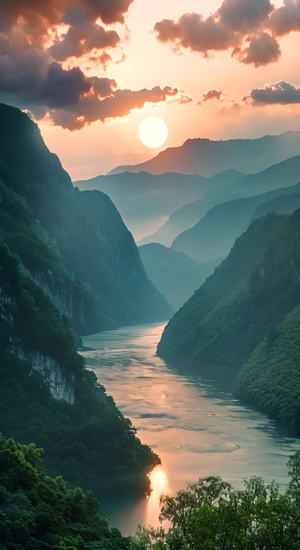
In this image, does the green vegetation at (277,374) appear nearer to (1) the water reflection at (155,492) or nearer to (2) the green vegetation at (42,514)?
(1) the water reflection at (155,492)

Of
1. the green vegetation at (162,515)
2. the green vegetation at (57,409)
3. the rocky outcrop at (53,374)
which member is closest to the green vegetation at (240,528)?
the green vegetation at (162,515)

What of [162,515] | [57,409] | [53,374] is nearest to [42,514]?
[162,515]

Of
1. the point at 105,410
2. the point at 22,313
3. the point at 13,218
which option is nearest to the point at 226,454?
the point at 105,410

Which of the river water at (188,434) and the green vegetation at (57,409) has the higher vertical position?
the green vegetation at (57,409)

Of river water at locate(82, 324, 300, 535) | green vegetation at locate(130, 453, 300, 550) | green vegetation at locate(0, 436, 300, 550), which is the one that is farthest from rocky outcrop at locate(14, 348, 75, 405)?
green vegetation at locate(130, 453, 300, 550)

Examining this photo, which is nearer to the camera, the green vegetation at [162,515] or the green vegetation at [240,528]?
the green vegetation at [240,528]

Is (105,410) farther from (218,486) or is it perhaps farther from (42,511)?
(218,486)
